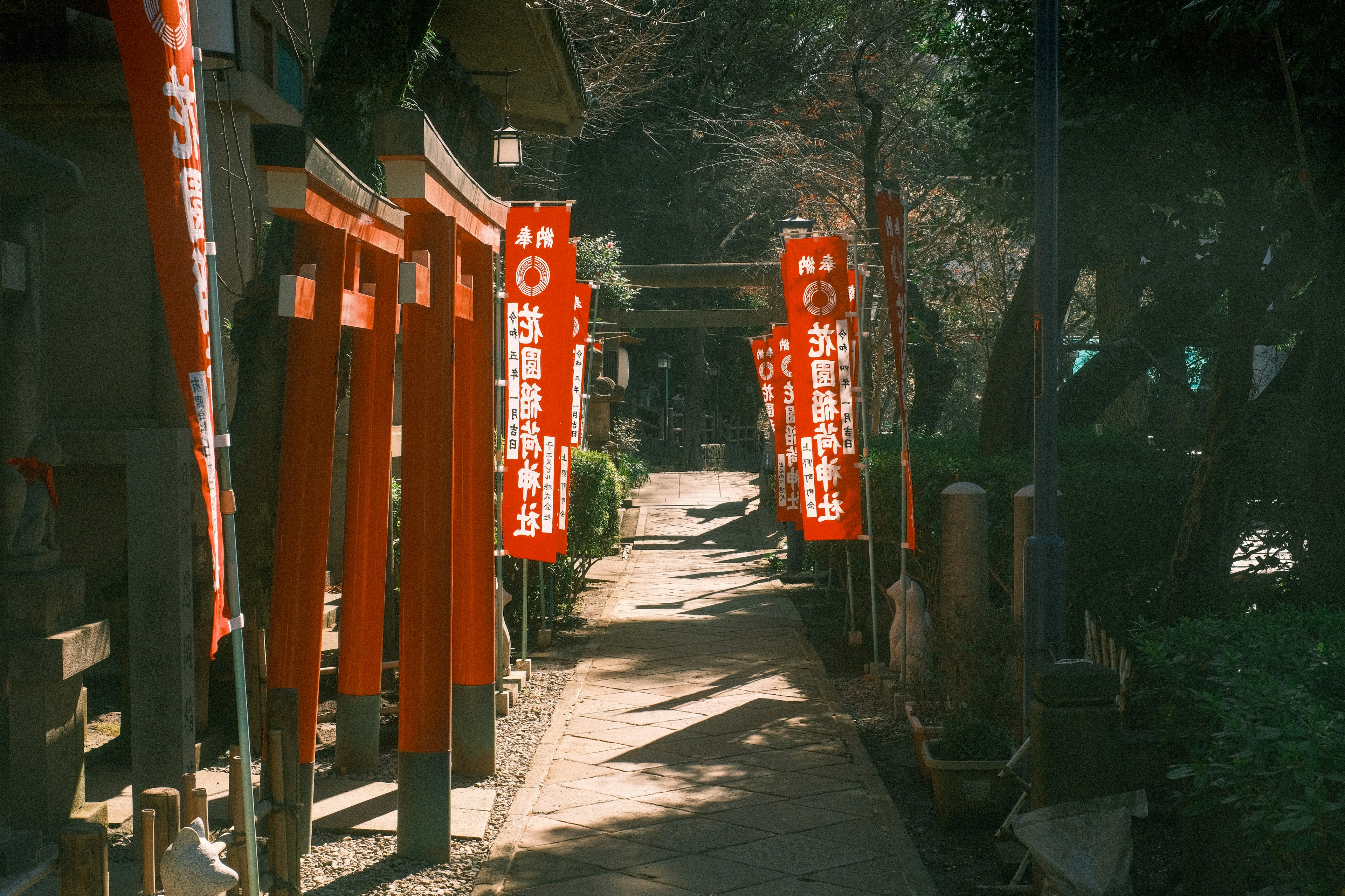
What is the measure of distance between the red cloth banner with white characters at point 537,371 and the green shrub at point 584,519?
8.07ft

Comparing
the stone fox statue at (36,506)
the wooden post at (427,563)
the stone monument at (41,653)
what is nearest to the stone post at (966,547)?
the wooden post at (427,563)

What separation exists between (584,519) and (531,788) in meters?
5.04

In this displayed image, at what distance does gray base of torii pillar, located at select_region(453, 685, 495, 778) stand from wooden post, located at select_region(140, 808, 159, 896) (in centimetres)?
308

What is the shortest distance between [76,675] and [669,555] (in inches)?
524

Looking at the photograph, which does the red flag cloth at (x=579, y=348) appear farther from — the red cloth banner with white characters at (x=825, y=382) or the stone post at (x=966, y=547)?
the stone post at (x=966, y=547)

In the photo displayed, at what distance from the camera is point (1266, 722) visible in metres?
3.20

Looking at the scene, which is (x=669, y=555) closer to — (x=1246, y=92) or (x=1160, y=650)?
(x=1246, y=92)

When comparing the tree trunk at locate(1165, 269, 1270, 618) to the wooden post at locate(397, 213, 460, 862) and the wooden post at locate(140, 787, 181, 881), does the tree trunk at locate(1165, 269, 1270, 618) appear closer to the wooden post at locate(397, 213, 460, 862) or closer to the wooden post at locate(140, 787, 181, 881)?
the wooden post at locate(397, 213, 460, 862)

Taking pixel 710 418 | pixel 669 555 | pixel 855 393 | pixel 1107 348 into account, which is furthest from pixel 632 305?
pixel 855 393

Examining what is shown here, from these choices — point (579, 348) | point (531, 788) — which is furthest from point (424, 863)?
point (579, 348)

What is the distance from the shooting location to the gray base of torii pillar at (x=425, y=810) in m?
4.68

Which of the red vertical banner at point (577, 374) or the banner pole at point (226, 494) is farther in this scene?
the red vertical banner at point (577, 374)

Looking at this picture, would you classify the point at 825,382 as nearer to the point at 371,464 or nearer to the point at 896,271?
the point at 896,271

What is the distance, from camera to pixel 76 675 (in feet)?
14.5
